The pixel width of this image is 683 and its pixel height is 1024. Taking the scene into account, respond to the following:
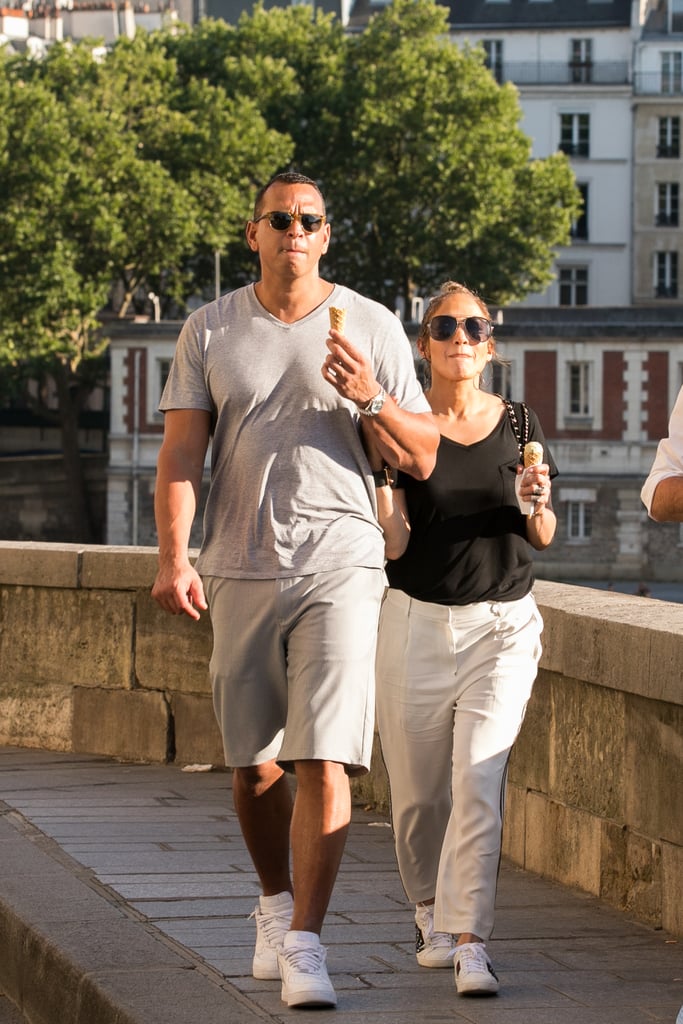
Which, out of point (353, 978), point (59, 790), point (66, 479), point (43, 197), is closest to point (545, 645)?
point (353, 978)

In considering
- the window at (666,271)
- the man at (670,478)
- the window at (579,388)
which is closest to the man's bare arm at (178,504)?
the man at (670,478)

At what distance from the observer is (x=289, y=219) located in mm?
4695

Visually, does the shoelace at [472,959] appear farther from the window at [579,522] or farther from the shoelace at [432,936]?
the window at [579,522]

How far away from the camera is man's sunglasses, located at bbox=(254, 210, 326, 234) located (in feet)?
15.4

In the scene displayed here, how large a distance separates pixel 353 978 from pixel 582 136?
71591 millimetres

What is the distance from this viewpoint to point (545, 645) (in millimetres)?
6336

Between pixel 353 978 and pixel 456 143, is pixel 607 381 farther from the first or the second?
pixel 353 978

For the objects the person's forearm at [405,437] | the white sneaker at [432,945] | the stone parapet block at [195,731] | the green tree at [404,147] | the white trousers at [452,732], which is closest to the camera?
the person's forearm at [405,437]

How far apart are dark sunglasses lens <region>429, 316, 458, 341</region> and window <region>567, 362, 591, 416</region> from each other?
55.7m

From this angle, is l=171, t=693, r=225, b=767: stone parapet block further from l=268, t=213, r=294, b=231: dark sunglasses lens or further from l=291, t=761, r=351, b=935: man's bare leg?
l=268, t=213, r=294, b=231: dark sunglasses lens

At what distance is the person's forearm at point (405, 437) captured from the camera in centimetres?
455

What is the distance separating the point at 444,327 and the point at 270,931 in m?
1.60

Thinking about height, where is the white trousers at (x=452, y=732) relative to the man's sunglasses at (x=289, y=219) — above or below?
below

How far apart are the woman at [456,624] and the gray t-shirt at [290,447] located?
0.71 feet
